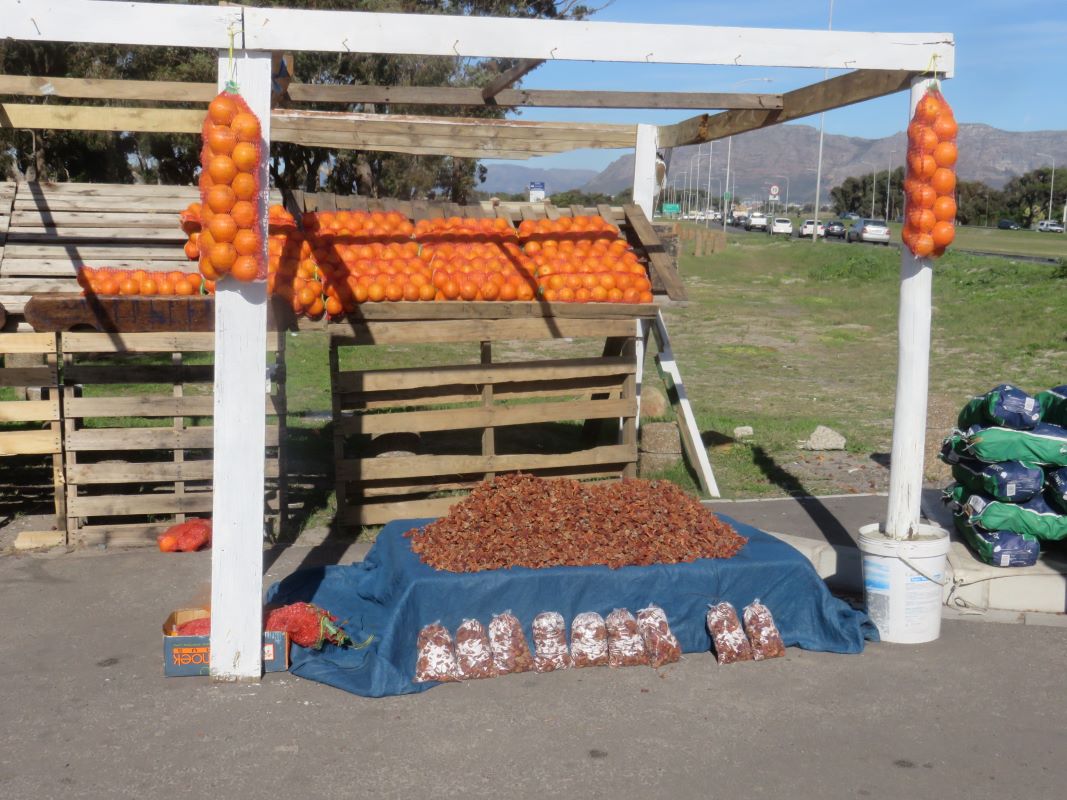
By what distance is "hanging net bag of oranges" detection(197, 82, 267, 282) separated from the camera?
201 inches

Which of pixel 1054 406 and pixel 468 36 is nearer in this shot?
pixel 468 36

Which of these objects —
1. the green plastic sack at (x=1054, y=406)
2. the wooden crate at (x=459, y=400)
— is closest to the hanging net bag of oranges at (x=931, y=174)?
the green plastic sack at (x=1054, y=406)

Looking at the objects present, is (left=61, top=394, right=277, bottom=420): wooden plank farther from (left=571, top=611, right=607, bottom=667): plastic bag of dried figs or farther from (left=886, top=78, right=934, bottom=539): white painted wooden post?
(left=886, top=78, right=934, bottom=539): white painted wooden post

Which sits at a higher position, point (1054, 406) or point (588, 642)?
point (1054, 406)

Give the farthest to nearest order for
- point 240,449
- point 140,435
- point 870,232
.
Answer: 1. point 870,232
2. point 140,435
3. point 240,449

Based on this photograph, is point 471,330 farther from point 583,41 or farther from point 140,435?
point 583,41

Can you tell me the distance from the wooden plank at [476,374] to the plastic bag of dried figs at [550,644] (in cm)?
296

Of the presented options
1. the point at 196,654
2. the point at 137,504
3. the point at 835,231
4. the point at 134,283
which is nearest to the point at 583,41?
the point at 196,654

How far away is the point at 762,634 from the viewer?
6047 millimetres

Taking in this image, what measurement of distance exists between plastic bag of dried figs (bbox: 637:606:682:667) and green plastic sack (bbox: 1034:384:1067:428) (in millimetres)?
3086

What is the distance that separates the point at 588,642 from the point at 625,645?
0.21 m

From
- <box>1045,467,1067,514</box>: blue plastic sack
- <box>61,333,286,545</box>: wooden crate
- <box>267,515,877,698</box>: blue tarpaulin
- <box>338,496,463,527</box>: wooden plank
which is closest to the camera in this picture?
<box>267,515,877,698</box>: blue tarpaulin

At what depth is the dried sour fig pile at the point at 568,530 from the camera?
20.1 feet

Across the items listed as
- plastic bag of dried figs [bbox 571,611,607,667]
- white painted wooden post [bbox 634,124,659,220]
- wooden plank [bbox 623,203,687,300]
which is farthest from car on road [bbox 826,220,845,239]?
plastic bag of dried figs [bbox 571,611,607,667]
